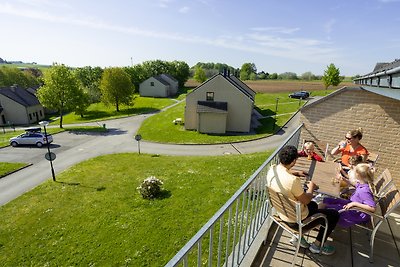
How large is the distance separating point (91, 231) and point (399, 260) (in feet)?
38.3

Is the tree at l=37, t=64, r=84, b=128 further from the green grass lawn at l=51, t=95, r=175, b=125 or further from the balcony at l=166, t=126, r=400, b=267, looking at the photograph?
the balcony at l=166, t=126, r=400, b=267


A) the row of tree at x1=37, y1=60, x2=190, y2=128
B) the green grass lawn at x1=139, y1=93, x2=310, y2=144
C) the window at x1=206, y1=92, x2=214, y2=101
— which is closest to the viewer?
the green grass lawn at x1=139, y1=93, x2=310, y2=144

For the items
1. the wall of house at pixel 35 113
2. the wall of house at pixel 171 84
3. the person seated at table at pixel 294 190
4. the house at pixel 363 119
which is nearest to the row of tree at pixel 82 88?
the wall of house at pixel 35 113

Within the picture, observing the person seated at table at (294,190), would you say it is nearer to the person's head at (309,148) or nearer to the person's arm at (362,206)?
the person's arm at (362,206)

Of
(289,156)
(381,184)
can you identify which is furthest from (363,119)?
(289,156)

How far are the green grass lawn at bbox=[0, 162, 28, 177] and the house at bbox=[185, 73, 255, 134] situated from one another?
1987cm

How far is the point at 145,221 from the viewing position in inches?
474

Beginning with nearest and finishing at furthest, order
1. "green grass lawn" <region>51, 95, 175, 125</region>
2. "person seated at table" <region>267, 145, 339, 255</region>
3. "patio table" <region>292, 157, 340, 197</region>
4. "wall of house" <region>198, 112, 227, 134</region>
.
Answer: "person seated at table" <region>267, 145, 339, 255</region>
"patio table" <region>292, 157, 340, 197</region>
"wall of house" <region>198, 112, 227, 134</region>
"green grass lawn" <region>51, 95, 175, 125</region>

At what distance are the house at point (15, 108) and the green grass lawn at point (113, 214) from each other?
36.8 m

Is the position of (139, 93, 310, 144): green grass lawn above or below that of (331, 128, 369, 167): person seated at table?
below

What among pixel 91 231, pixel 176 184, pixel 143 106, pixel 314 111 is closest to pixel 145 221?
pixel 91 231

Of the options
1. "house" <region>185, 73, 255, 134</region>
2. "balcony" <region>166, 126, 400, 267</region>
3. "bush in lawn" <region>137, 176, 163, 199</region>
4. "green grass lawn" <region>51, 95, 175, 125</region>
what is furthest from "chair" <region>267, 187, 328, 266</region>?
"green grass lawn" <region>51, 95, 175, 125</region>

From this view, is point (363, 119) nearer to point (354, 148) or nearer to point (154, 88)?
point (354, 148)

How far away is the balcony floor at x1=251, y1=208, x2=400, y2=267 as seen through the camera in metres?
3.82
